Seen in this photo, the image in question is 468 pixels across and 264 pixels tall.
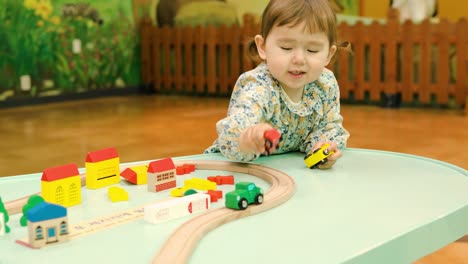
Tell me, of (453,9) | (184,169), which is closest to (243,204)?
(184,169)

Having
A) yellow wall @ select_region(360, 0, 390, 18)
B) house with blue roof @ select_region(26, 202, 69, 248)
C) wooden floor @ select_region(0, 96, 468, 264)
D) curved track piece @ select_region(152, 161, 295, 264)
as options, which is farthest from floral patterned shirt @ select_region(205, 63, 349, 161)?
yellow wall @ select_region(360, 0, 390, 18)

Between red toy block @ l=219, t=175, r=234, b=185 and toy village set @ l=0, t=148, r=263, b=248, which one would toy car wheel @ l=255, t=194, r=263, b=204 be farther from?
red toy block @ l=219, t=175, r=234, b=185

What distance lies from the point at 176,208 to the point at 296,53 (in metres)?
0.57

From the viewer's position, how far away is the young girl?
1.36 meters

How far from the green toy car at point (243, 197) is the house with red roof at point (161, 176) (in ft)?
0.54

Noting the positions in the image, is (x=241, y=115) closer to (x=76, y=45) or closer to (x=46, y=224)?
(x=46, y=224)

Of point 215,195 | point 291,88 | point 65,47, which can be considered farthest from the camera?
point 65,47

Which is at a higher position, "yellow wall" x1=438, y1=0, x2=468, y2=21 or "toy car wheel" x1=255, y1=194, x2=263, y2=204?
"yellow wall" x1=438, y1=0, x2=468, y2=21

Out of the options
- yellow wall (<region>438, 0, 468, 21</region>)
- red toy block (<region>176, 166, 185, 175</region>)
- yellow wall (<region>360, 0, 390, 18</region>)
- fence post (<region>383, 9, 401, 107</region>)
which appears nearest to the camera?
red toy block (<region>176, 166, 185, 175</region>)

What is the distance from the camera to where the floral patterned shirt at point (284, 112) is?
1.39 meters

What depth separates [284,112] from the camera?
1539mm

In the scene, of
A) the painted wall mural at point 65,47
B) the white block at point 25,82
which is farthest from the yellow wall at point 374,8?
the white block at point 25,82

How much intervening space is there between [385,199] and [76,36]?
4705 millimetres

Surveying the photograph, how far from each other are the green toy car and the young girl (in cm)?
24
